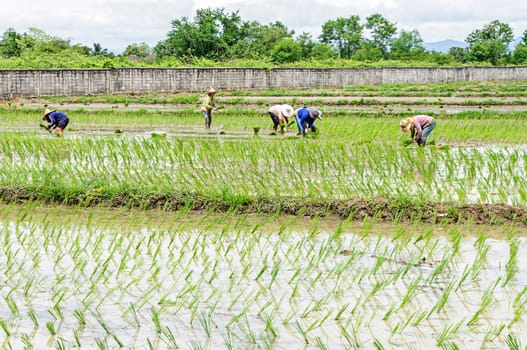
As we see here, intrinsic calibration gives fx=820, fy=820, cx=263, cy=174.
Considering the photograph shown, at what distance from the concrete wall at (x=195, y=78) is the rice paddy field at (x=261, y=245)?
38.9ft

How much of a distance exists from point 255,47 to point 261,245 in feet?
101

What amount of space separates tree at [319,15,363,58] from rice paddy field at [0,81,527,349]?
3391cm

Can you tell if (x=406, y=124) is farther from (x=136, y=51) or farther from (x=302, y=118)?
(x=136, y=51)

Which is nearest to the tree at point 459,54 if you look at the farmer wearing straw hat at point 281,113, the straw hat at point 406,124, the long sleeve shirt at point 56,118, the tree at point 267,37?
the tree at point 267,37

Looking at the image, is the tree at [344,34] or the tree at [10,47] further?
the tree at [344,34]

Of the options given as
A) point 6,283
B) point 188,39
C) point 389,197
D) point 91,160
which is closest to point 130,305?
point 6,283

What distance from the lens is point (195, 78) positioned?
80.7 feet

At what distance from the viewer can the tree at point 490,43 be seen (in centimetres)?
4169

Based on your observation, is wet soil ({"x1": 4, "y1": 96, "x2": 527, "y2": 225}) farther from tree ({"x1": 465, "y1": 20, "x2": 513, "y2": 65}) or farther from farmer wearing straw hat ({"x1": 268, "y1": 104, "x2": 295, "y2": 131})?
tree ({"x1": 465, "y1": 20, "x2": 513, "y2": 65})

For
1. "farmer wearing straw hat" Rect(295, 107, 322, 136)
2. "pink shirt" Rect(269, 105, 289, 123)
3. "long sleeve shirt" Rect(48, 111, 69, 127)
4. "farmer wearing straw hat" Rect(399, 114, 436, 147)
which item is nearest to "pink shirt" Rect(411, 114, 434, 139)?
"farmer wearing straw hat" Rect(399, 114, 436, 147)

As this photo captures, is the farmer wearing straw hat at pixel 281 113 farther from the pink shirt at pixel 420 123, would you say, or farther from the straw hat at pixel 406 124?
the straw hat at pixel 406 124

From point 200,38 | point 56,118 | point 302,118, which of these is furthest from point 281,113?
→ point 200,38

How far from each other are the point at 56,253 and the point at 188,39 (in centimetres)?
2823

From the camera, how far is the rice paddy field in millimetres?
3881
